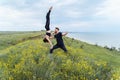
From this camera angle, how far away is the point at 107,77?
2167cm

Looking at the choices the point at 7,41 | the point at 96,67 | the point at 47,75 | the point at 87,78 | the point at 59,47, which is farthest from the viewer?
the point at 7,41

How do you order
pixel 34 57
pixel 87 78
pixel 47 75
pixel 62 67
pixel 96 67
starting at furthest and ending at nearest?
pixel 34 57 → pixel 96 67 → pixel 62 67 → pixel 87 78 → pixel 47 75

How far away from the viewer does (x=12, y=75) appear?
19.9 meters

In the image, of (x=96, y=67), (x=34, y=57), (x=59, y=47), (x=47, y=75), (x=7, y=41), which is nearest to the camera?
(x=47, y=75)

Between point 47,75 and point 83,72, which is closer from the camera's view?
point 47,75

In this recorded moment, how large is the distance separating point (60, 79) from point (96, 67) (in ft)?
15.9

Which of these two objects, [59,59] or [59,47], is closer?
[59,59]

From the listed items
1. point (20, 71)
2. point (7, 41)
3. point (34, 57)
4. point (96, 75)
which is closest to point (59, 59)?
point (34, 57)

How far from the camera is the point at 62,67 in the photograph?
22.3 m

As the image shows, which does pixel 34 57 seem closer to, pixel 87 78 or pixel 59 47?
pixel 59 47

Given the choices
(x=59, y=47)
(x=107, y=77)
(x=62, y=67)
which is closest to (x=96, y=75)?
(x=107, y=77)

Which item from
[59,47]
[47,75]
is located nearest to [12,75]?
[47,75]

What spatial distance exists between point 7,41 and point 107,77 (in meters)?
27.7

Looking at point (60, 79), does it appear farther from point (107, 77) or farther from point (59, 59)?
point (59, 59)
